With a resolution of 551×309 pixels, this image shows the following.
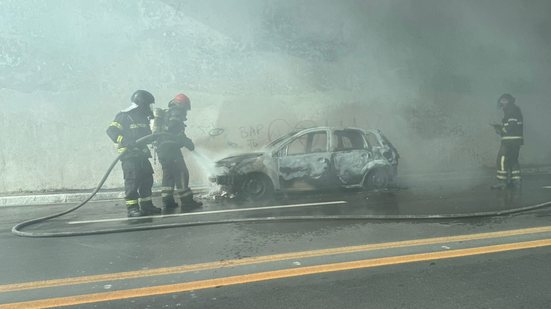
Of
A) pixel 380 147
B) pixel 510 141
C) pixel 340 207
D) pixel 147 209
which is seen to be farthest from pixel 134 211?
pixel 510 141

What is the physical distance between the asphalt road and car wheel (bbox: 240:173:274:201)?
4.37ft

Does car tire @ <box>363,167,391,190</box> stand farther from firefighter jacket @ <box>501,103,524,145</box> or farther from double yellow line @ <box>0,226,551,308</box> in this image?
double yellow line @ <box>0,226,551,308</box>

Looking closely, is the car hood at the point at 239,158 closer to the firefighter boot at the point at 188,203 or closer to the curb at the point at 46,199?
the firefighter boot at the point at 188,203

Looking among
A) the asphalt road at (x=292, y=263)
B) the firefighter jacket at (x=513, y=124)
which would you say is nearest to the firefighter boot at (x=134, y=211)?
the asphalt road at (x=292, y=263)

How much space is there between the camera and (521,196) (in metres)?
7.62

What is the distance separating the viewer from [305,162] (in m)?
8.33

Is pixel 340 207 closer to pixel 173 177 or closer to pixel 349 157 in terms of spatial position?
pixel 349 157

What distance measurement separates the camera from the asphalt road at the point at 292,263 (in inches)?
134

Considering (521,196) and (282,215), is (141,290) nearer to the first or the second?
(282,215)

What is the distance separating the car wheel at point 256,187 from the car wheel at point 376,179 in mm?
1897

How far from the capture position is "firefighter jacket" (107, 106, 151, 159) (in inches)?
263

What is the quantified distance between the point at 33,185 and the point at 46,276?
21.7 feet

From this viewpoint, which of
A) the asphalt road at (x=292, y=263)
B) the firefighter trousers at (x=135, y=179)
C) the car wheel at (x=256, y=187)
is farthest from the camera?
the car wheel at (x=256, y=187)

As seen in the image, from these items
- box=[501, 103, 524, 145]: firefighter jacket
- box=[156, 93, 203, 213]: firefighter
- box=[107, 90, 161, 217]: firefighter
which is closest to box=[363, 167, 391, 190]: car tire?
box=[501, 103, 524, 145]: firefighter jacket
